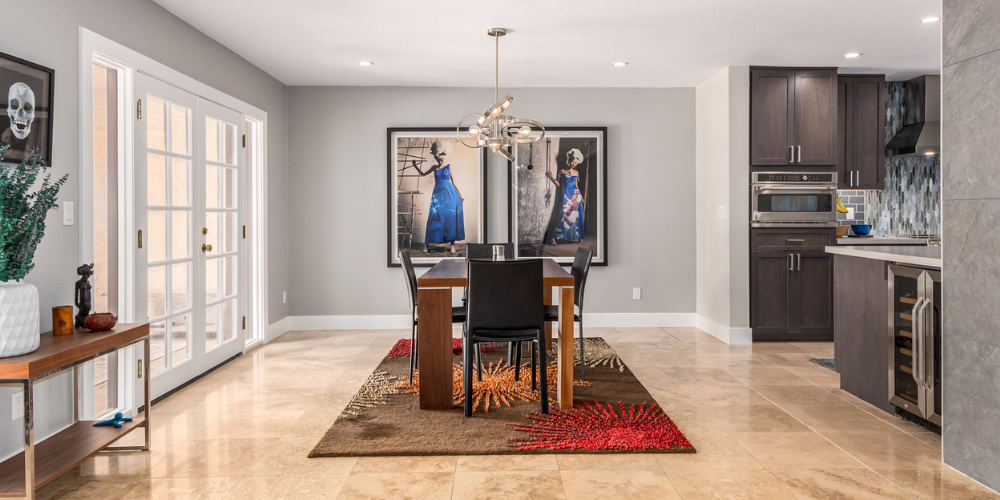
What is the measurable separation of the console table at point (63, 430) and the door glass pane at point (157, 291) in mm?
769

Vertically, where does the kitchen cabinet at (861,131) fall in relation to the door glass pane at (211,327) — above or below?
above

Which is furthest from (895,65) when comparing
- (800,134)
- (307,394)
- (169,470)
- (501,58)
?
(169,470)

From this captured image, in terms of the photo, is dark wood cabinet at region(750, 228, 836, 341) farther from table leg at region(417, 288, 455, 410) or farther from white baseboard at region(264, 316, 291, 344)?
white baseboard at region(264, 316, 291, 344)

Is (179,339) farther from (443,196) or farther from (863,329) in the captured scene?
(863,329)

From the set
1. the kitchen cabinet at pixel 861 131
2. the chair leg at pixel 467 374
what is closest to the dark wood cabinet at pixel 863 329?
the chair leg at pixel 467 374

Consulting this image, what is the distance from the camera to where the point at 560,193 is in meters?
5.87

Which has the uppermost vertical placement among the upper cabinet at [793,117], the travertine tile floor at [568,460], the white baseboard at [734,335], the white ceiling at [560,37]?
the white ceiling at [560,37]

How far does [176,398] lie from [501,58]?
3.36m

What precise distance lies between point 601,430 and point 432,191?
3.40 metres

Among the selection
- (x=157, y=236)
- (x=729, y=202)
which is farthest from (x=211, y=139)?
(x=729, y=202)

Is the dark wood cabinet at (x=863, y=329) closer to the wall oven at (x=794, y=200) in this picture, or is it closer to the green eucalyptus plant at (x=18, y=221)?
the wall oven at (x=794, y=200)

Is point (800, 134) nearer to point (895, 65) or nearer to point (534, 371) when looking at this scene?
point (895, 65)

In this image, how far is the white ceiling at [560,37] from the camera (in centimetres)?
373

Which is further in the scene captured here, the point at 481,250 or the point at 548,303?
the point at 481,250
